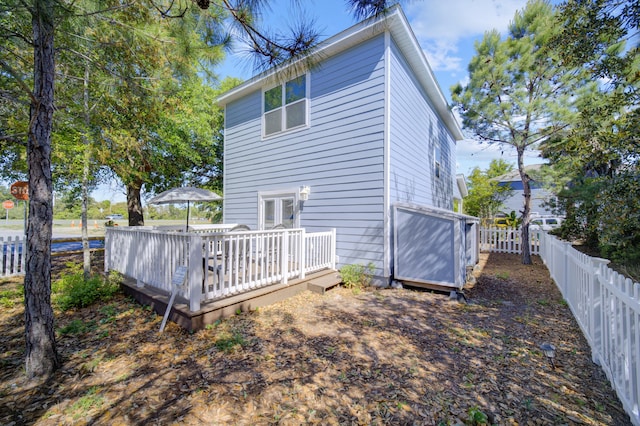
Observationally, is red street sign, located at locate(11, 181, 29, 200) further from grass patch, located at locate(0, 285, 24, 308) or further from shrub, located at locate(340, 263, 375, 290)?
shrub, located at locate(340, 263, 375, 290)

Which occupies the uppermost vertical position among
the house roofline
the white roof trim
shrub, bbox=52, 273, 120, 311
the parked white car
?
the house roofline

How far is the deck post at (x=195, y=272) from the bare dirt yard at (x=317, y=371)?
Result: 0.44 metres

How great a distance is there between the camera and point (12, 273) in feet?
23.0

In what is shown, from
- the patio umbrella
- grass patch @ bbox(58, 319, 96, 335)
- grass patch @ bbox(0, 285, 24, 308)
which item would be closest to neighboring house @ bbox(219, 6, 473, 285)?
the patio umbrella

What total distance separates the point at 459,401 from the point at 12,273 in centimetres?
1042

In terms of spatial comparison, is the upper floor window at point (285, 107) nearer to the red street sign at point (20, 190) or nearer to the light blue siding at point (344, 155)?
the light blue siding at point (344, 155)

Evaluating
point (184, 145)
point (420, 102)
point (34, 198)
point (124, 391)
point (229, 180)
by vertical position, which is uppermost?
point (420, 102)

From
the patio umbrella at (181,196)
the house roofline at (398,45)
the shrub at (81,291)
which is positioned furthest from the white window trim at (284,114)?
the shrub at (81,291)

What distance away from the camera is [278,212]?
779 centimetres

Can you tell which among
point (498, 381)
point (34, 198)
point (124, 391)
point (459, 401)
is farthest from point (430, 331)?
point (34, 198)

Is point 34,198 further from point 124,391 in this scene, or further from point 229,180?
point 229,180

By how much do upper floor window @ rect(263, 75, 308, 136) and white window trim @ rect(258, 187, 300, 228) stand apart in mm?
1757

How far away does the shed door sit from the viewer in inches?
297

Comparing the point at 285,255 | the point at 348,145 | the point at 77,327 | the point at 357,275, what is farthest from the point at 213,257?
the point at 348,145
